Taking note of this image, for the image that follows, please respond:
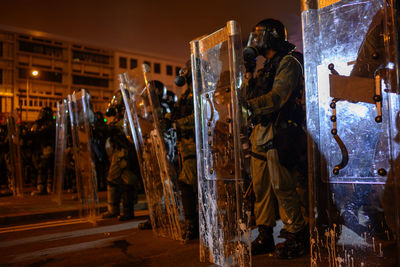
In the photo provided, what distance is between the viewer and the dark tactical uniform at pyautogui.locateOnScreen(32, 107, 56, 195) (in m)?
7.96

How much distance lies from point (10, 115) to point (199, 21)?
191 inches

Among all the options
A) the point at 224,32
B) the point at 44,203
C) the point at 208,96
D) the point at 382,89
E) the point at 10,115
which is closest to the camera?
the point at 382,89

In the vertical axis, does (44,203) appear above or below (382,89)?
below

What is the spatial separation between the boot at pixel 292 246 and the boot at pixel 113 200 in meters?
2.98

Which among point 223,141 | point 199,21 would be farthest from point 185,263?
point 199,21

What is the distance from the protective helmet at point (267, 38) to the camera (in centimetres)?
299

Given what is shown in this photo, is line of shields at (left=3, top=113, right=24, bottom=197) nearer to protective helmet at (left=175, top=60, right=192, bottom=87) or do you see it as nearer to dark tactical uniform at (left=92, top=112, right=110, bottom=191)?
dark tactical uniform at (left=92, top=112, right=110, bottom=191)

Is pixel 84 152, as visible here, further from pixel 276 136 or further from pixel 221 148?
pixel 276 136

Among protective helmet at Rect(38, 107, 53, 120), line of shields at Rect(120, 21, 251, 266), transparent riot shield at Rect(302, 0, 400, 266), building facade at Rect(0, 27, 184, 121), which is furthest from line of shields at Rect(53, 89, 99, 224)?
building facade at Rect(0, 27, 184, 121)

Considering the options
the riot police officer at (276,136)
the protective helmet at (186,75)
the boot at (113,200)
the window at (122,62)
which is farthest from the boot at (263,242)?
the window at (122,62)

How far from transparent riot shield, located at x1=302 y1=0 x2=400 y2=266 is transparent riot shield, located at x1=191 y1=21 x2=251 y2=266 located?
477 mm

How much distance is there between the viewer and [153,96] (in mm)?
3529

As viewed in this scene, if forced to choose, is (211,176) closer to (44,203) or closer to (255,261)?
(255,261)

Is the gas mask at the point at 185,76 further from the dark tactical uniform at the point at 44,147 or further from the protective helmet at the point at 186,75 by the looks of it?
the dark tactical uniform at the point at 44,147
